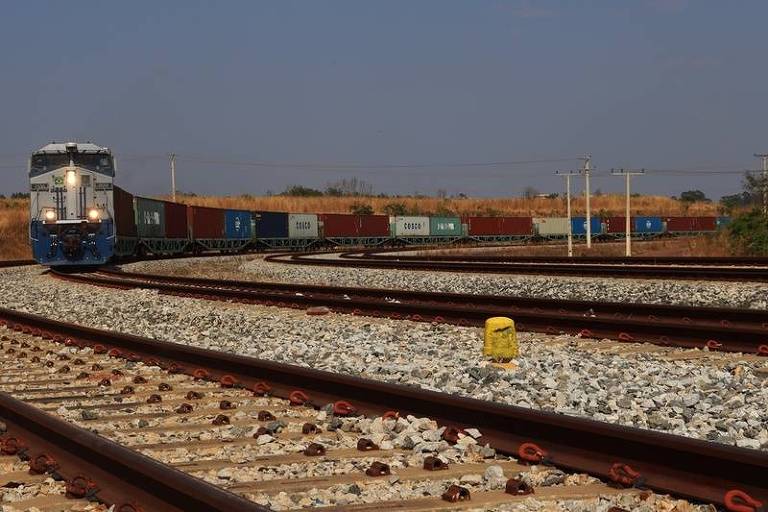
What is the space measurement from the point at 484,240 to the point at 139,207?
39508 mm

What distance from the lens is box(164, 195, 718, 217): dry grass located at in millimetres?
113312

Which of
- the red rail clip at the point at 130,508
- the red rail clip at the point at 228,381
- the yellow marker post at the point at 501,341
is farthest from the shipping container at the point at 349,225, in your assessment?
the red rail clip at the point at 130,508

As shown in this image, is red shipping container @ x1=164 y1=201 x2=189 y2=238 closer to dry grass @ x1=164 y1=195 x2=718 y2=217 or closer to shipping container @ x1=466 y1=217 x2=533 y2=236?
shipping container @ x1=466 y1=217 x2=533 y2=236

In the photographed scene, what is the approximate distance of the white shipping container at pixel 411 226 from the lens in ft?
224

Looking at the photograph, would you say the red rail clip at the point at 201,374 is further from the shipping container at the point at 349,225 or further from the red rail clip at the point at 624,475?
the shipping container at the point at 349,225

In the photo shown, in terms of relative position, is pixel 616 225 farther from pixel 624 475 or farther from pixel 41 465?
pixel 41 465

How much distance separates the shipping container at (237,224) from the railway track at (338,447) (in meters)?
45.1

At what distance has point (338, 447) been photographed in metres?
5.46

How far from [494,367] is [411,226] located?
6066cm

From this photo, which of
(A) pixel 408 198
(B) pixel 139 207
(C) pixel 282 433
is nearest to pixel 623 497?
(C) pixel 282 433

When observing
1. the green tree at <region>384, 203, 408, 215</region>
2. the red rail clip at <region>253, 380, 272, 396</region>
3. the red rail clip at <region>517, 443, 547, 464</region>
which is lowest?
the red rail clip at <region>253, 380, 272, 396</region>

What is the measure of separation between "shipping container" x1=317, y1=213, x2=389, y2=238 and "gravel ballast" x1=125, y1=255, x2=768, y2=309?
31.5m

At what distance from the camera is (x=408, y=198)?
138 meters

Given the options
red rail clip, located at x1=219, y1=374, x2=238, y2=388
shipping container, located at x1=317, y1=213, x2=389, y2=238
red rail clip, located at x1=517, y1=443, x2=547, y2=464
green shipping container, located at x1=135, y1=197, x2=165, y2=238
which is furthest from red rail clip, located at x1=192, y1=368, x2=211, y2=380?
shipping container, located at x1=317, y1=213, x2=389, y2=238
